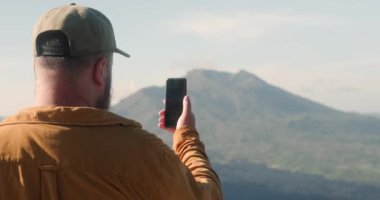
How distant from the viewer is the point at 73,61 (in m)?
4.19

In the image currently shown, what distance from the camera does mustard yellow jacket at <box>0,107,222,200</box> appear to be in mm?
3838

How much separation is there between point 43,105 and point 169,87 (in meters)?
1.91

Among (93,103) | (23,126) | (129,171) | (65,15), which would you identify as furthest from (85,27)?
(129,171)

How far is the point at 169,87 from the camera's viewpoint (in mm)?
5887

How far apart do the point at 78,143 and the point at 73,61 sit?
63 cm

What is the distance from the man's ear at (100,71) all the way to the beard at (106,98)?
52 mm

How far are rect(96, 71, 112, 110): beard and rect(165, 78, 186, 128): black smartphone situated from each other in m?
1.31

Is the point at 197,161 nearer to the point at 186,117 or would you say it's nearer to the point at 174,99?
the point at 186,117

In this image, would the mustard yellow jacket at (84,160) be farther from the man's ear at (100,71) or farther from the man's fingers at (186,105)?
the man's fingers at (186,105)

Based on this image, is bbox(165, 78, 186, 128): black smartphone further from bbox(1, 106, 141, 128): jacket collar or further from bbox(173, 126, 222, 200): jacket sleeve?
bbox(1, 106, 141, 128): jacket collar

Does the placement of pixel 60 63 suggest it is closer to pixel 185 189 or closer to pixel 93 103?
pixel 93 103

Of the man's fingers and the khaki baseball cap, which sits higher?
the khaki baseball cap

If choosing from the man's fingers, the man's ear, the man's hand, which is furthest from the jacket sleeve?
the man's ear

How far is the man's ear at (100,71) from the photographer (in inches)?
165
